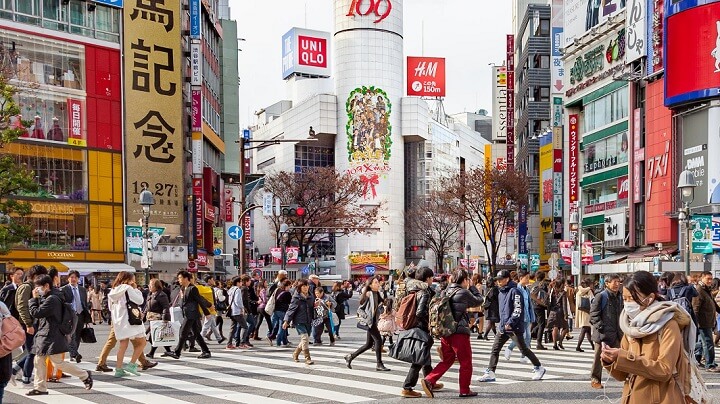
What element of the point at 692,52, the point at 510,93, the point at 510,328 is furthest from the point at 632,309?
the point at 510,93

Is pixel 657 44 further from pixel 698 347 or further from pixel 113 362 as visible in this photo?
pixel 113 362

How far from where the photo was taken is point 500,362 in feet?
54.0

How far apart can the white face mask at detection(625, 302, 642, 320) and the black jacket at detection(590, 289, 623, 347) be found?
19.8 ft

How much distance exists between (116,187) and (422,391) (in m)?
35.6

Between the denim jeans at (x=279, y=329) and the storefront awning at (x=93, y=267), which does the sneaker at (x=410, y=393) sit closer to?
the denim jeans at (x=279, y=329)

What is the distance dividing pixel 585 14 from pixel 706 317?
4351 centimetres

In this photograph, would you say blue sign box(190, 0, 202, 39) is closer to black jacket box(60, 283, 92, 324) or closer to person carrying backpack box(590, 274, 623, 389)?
black jacket box(60, 283, 92, 324)

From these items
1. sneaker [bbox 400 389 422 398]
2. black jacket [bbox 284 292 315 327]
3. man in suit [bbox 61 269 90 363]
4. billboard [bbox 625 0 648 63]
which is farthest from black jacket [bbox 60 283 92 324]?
billboard [bbox 625 0 648 63]

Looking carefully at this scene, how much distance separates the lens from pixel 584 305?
17.4 metres

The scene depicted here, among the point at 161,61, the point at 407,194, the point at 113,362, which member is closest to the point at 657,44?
the point at 161,61

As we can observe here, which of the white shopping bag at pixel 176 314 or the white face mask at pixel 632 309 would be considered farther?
the white shopping bag at pixel 176 314

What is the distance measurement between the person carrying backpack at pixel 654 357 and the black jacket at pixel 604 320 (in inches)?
247

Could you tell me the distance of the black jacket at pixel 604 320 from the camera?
11773 millimetres

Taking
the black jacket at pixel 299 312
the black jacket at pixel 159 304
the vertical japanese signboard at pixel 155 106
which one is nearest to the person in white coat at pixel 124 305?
the black jacket at pixel 159 304
